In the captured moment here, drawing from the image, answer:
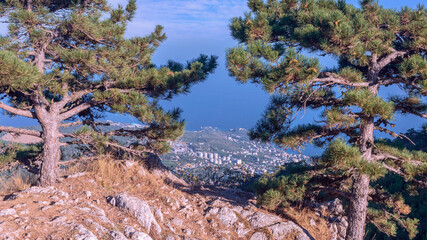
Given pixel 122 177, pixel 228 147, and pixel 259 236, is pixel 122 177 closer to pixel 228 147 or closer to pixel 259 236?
pixel 259 236

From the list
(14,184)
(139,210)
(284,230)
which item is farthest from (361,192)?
(14,184)

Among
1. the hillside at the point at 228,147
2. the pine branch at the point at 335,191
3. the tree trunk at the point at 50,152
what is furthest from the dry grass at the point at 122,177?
the hillside at the point at 228,147

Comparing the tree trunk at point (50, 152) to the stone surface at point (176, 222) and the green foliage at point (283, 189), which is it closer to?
the stone surface at point (176, 222)

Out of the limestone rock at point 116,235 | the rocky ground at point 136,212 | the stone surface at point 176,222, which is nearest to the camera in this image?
the limestone rock at point 116,235

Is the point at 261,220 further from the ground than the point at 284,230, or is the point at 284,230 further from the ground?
the point at 261,220

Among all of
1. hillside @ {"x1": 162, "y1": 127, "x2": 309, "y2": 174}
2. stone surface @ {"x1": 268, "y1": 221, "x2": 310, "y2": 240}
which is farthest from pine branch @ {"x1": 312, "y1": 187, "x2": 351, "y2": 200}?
hillside @ {"x1": 162, "y1": 127, "x2": 309, "y2": 174}

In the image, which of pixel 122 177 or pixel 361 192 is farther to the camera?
pixel 122 177

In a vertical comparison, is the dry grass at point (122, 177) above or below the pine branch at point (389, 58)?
below
